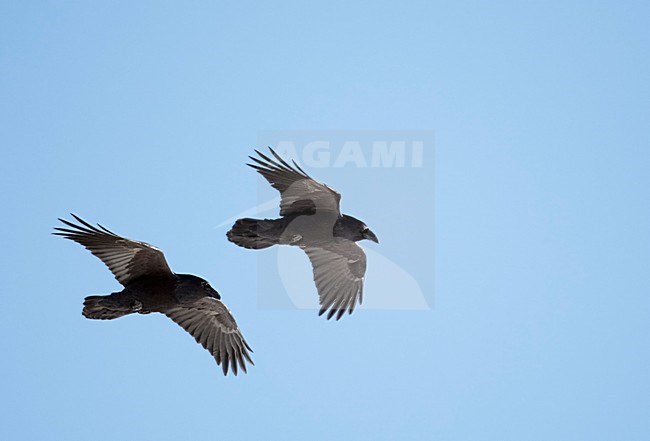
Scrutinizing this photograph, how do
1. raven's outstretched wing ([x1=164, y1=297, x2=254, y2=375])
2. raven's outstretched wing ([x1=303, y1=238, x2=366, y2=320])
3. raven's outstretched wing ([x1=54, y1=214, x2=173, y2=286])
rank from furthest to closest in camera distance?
raven's outstretched wing ([x1=303, y1=238, x2=366, y2=320]) → raven's outstretched wing ([x1=164, y1=297, x2=254, y2=375]) → raven's outstretched wing ([x1=54, y1=214, x2=173, y2=286])

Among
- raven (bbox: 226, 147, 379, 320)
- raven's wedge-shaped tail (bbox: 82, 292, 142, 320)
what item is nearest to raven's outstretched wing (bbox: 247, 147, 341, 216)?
raven (bbox: 226, 147, 379, 320)

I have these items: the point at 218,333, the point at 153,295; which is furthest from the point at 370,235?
the point at 153,295

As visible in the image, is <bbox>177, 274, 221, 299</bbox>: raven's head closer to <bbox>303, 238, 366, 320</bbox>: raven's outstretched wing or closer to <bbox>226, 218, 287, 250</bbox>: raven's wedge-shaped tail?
<bbox>226, 218, 287, 250</bbox>: raven's wedge-shaped tail

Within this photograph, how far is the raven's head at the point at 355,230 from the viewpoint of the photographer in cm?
1466

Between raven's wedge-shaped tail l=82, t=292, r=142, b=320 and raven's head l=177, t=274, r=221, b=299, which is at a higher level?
raven's head l=177, t=274, r=221, b=299

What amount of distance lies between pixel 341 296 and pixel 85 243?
4377 millimetres

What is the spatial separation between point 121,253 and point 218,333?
7.15 ft

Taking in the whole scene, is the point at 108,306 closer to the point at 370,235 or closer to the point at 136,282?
the point at 136,282

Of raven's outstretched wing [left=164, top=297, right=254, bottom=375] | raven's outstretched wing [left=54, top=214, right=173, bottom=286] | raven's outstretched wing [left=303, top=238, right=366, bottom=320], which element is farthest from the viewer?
raven's outstretched wing [left=303, top=238, right=366, bottom=320]

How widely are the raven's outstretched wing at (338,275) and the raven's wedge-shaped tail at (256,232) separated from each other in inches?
71.0

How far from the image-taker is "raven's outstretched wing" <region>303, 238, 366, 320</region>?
15.9 metres

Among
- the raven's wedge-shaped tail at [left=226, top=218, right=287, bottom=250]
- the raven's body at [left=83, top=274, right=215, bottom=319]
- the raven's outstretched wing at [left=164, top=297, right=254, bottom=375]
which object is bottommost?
the raven's outstretched wing at [left=164, top=297, right=254, bottom=375]

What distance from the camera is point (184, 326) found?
1473 centimetres

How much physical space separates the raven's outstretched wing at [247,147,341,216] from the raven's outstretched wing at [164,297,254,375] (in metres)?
1.82
